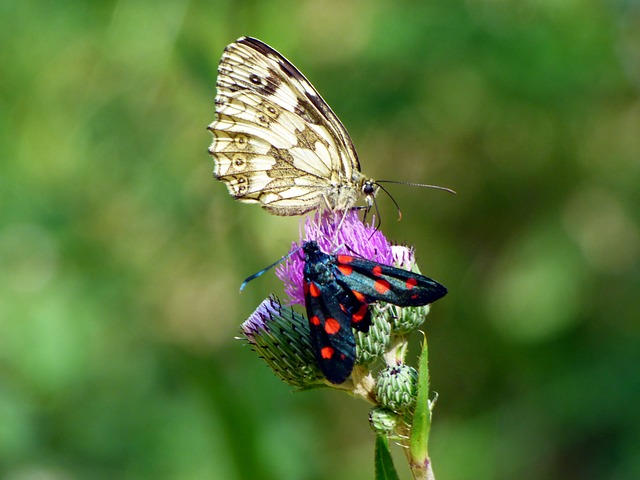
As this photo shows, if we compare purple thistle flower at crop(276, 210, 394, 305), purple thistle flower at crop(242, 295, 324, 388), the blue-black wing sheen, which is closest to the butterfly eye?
purple thistle flower at crop(276, 210, 394, 305)

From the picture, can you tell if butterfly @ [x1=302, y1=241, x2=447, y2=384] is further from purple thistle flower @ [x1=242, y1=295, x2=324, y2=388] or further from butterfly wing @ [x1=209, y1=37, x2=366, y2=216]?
butterfly wing @ [x1=209, y1=37, x2=366, y2=216]

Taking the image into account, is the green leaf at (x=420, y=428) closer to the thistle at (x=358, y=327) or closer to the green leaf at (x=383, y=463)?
the thistle at (x=358, y=327)

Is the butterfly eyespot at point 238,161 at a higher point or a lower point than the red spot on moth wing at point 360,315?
higher

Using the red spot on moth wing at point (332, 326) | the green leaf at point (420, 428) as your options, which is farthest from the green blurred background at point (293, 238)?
the green leaf at point (420, 428)

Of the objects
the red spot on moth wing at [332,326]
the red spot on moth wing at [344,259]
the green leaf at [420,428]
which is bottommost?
the green leaf at [420,428]

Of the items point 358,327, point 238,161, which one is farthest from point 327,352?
point 238,161

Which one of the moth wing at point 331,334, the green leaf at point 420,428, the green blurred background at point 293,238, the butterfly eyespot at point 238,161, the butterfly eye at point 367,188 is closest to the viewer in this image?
the green leaf at point 420,428

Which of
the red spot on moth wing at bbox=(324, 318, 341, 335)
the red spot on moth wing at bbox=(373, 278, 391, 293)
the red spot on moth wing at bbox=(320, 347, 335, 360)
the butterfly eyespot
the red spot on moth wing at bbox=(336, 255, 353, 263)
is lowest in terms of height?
the red spot on moth wing at bbox=(320, 347, 335, 360)
